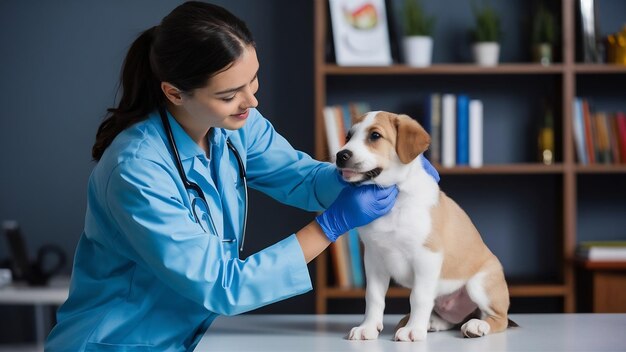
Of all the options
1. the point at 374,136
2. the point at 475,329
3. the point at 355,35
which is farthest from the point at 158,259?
the point at 355,35

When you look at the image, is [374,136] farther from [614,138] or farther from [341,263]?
[614,138]

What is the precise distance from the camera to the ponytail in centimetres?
173

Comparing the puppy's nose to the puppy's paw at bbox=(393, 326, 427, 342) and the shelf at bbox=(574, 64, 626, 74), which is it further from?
the shelf at bbox=(574, 64, 626, 74)

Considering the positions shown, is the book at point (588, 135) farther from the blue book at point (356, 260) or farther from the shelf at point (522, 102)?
the blue book at point (356, 260)

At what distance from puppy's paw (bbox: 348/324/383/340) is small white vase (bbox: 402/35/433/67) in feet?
5.81

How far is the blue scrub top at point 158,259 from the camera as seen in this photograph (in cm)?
155

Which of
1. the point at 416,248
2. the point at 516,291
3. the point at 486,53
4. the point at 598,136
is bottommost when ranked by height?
the point at 516,291

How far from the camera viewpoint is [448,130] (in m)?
3.33

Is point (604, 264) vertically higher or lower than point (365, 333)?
lower

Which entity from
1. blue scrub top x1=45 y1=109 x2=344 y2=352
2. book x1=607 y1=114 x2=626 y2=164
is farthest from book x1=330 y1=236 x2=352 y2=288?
blue scrub top x1=45 y1=109 x2=344 y2=352

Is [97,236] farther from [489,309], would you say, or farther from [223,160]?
[489,309]

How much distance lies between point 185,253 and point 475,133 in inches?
78.9

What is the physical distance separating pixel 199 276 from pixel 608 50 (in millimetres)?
2397

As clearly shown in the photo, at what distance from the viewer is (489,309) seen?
5.74 ft
